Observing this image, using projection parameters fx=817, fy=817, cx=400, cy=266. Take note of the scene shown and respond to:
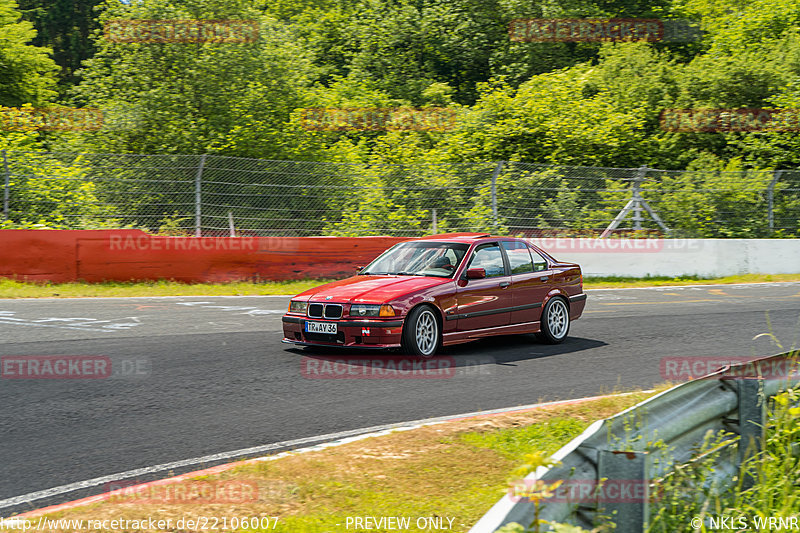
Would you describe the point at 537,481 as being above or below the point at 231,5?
below

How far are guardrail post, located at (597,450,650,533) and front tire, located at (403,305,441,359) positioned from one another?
5756mm

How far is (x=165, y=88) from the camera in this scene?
26500 millimetres

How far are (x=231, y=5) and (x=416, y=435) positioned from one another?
25.7 meters

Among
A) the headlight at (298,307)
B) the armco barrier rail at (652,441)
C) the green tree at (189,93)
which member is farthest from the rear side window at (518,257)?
the green tree at (189,93)

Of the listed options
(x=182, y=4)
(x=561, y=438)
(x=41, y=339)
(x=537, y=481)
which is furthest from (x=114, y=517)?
(x=182, y=4)

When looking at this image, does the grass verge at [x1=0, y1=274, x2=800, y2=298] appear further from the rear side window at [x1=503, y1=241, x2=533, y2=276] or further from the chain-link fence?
the rear side window at [x1=503, y1=241, x2=533, y2=276]

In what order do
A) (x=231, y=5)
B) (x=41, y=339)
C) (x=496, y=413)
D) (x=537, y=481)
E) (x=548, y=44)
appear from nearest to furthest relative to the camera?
(x=537, y=481) < (x=496, y=413) < (x=41, y=339) < (x=231, y=5) < (x=548, y=44)

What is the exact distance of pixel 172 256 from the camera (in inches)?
640

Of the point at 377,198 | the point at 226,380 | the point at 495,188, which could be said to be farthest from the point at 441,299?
the point at 495,188

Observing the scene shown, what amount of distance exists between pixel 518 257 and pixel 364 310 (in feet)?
8.61

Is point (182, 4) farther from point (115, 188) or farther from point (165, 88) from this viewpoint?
point (115, 188)

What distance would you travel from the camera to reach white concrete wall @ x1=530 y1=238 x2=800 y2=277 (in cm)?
1994

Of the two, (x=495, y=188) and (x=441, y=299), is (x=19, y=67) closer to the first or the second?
(x=495, y=188)

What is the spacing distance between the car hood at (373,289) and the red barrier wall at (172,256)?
745 cm
